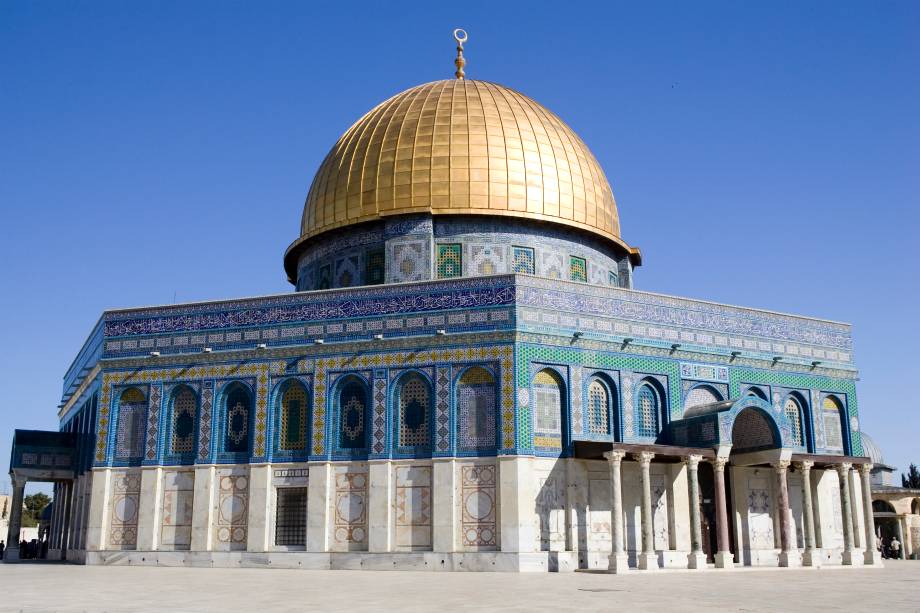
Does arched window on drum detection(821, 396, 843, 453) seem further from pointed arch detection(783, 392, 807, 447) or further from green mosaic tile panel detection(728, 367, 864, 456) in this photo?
pointed arch detection(783, 392, 807, 447)

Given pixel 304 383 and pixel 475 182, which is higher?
pixel 475 182

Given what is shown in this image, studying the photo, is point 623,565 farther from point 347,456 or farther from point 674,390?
point 347,456

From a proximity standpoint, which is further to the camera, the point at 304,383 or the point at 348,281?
the point at 348,281

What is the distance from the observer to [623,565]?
20.5m

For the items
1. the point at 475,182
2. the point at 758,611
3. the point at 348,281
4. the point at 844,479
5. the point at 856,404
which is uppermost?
the point at 475,182

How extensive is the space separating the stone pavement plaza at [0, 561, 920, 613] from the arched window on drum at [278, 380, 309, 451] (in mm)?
3669

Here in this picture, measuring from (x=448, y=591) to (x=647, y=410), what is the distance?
10518 millimetres

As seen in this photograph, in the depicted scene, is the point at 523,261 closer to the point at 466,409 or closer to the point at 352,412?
the point at 466,409

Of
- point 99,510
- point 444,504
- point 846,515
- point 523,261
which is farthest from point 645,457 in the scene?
point 99,510

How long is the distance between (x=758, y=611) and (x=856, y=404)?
55.0ft

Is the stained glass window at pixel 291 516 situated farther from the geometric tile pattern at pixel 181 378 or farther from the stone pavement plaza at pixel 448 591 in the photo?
A: the stone pavement plaza at pixel 448 591

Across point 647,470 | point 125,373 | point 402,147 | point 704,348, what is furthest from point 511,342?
point 125,373

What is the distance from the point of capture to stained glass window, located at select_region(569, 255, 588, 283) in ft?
89.4

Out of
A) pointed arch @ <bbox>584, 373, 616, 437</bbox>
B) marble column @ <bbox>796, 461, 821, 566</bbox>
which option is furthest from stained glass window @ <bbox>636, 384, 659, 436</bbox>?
marble column @ <bbox>796, 461, 821, 566</bbox>
